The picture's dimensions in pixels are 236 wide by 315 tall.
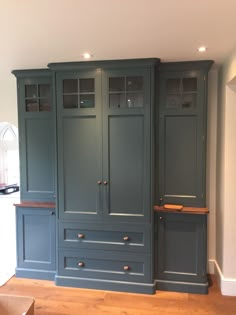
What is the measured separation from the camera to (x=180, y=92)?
2.90 m

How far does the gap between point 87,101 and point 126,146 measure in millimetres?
645

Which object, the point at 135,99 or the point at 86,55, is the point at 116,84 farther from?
the point at 86,55

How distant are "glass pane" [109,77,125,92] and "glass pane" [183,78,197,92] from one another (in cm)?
65

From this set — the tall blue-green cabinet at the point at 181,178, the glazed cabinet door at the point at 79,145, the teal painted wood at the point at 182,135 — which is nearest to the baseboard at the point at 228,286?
the tall blue-green cabinet at the point at 181,178

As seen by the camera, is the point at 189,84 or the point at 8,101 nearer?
the point at 189,84

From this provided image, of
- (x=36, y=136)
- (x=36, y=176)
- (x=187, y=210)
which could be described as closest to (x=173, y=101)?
(x=187, y=210)

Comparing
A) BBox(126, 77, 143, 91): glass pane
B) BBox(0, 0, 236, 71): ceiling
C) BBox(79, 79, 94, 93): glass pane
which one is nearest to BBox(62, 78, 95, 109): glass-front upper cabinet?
BBox(79, 79, 94, 93): glass pane

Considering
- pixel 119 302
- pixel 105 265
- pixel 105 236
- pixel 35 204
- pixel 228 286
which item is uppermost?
pixel 35 204

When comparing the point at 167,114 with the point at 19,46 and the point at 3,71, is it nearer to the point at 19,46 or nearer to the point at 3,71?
the point at 19,46

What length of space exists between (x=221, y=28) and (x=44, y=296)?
9.79 ft

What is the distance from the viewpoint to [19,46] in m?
2.40

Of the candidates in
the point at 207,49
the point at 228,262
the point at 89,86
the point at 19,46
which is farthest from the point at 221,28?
the point at 228,262

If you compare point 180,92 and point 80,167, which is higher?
point 180,92

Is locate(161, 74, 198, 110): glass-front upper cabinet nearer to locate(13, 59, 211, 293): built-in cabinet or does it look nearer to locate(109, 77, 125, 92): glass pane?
locate(13, 59, 211, 293): built-in cabinet
